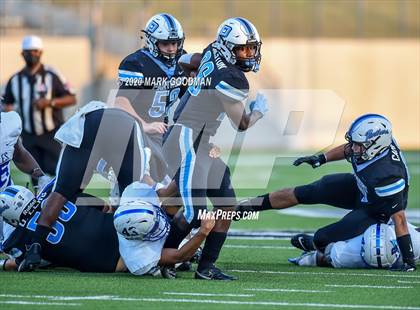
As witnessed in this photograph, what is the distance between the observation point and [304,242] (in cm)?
774

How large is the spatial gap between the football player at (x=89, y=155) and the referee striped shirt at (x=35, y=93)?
14.1ft

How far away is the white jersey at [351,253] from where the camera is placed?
7291 millimetres

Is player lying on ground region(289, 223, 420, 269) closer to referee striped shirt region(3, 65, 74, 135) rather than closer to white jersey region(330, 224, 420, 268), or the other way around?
Answer: white jersey region(330, 224, 420, 268)

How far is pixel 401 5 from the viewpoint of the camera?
2425 centimetres

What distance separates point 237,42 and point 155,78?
1.64m

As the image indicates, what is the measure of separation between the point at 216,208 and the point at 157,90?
192 centimetres

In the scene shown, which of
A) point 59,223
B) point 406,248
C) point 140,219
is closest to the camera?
point 140,219

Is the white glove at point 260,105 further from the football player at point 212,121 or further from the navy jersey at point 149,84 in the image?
the navy jersey at point 149,84

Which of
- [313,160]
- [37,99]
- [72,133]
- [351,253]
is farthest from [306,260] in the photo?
[37,99]

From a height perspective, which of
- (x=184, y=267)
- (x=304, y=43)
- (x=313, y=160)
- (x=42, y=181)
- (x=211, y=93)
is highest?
(x=211, y=93)

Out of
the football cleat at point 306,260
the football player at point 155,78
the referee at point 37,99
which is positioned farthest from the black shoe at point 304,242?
the referee at point 37,99

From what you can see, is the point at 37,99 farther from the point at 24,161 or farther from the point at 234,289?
the point at 234,289

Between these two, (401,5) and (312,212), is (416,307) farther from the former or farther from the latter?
(401,5)

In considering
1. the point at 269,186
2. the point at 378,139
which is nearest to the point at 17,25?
the point at 269,186
